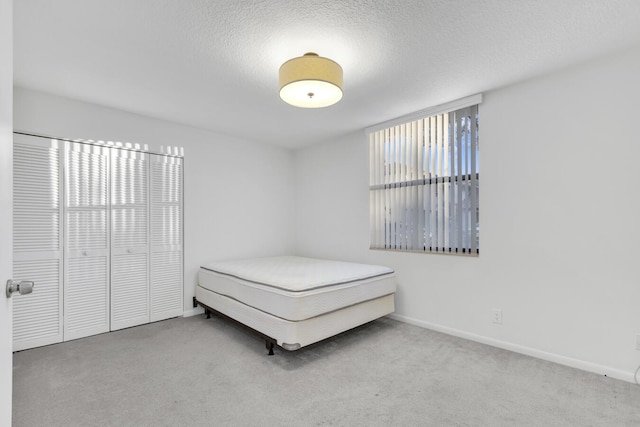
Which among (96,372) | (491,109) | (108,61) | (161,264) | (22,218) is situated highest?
(108,61)

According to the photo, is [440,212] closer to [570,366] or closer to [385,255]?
[385,255]

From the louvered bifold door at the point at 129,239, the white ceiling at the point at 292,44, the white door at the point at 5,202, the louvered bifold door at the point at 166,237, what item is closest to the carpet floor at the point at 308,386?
the louvered bifold door at the point at 129,239

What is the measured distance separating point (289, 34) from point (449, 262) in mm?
2547

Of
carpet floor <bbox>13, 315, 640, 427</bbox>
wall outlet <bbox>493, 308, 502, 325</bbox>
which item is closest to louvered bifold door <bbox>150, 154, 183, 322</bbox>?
carpet floor <bbox>13, 315, 640, 427</bbox>

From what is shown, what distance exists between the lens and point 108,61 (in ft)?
7.65

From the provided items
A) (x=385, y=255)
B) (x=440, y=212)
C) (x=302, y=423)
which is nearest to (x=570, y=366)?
(x=440, y=212)

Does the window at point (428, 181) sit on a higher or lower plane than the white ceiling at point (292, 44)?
lower

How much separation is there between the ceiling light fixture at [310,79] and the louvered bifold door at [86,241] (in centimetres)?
228

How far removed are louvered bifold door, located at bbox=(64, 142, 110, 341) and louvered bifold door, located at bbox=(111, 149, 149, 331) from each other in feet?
0.24

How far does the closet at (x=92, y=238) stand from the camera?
2.79 metres

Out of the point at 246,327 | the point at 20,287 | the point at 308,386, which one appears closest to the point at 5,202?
the point at 20,287

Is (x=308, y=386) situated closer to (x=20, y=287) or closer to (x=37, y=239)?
(x=20, y=287)

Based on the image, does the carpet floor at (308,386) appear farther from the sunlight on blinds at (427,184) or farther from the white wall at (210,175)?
the white wall at (210,175)

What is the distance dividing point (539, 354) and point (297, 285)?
2097mm
